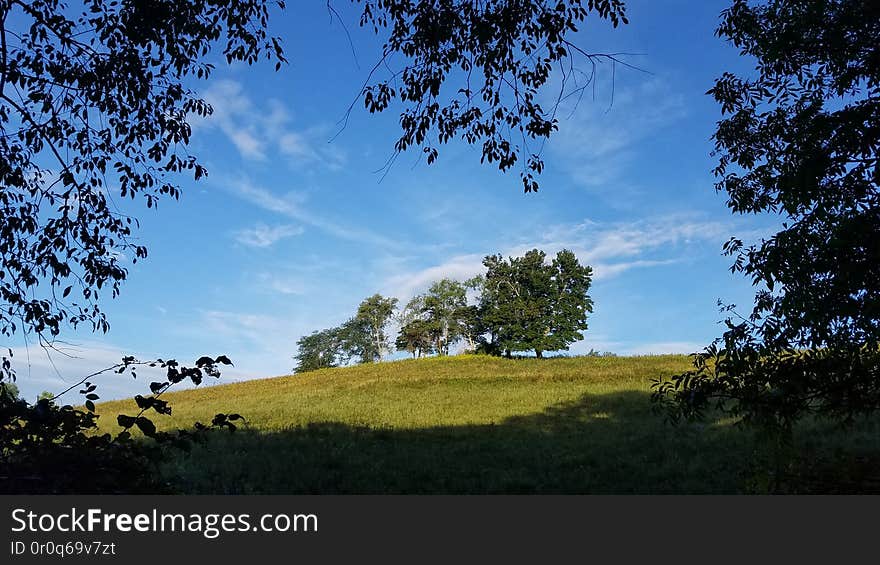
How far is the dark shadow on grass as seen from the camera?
11094mm

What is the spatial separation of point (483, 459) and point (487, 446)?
187cm

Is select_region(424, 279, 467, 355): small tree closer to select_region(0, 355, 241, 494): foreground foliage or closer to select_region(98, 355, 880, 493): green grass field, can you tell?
select_region(98, 355, 880, 493): green grass field

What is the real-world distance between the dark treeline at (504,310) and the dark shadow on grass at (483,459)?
34.6 m

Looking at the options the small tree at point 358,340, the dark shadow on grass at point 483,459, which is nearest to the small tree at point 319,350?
the small tree at point 358,340

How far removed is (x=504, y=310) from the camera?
2188 inches

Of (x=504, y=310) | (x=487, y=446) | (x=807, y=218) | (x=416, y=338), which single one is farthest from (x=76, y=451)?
(x=416, y=338)

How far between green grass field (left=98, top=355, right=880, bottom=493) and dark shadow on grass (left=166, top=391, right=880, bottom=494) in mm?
41

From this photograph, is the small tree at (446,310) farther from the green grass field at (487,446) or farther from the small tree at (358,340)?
the green grass field at (487,446)

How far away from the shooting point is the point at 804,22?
7.89 metres

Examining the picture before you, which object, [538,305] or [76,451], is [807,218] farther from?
[538,305]

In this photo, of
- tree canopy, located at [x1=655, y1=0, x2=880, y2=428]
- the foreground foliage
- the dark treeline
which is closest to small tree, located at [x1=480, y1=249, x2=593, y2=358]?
the dark treeline

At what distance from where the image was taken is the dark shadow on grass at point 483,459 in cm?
1109
